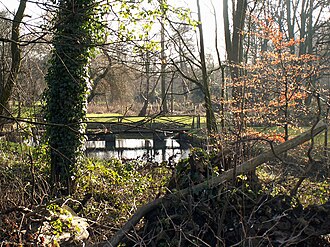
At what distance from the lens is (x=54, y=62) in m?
8.67

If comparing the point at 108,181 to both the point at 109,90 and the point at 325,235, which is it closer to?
the point at 325,235

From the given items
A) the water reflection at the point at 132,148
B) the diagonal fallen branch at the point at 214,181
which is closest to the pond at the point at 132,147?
the water reflection at the point at 132,148

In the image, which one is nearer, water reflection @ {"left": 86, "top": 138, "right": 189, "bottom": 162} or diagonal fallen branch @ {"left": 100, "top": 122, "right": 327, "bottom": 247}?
diagonal fallen branch @ {"left": 100, "top": 122, "right": 327, "bottom": 247}

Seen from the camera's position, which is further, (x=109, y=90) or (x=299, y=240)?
(x=109, y=90)

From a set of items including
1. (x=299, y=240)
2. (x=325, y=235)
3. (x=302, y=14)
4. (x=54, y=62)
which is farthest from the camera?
(x=302, y=14)

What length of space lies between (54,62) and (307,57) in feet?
19.5

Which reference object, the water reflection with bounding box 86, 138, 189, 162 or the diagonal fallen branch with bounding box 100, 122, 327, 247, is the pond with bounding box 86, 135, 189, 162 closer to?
the water reflection with bounding box 86, 138, 189, 162

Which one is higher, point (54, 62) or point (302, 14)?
point (302, 14)

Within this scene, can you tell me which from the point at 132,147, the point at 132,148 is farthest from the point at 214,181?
the point at 132,147

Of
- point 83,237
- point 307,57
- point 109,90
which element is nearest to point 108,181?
point 83,237

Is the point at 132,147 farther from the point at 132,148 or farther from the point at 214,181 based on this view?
the point at 214,181

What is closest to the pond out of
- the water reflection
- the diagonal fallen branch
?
the water reflection

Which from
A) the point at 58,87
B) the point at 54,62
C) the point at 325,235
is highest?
the point at 54,62

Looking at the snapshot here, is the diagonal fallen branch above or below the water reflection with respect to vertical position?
above
